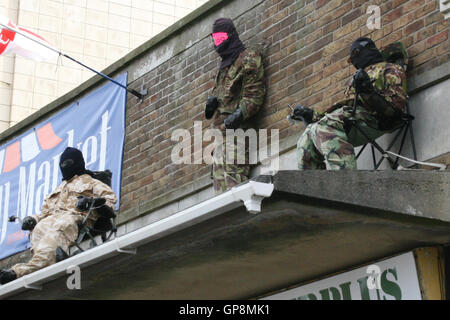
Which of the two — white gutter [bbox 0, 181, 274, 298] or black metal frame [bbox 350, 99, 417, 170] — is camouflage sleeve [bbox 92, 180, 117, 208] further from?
black metal frame [bbox 350, 99, 417, 170]

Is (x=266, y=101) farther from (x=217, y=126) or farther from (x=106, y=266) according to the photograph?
(x=106, y=266)

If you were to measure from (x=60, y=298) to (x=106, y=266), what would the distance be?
112 centimetres

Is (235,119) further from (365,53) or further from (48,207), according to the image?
(48,207)

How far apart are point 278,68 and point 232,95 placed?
1.86 ft

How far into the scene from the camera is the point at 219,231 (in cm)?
757

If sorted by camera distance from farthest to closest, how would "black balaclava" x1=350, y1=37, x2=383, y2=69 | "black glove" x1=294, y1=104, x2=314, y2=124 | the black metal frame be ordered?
1. "black glove" x1=294, y1=104, x2=314, y2=124
2. "black balaclava" x1=350, y1=37, x2=383, y2=69
3. the black metal frame

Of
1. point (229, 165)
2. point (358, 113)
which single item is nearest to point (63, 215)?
point (229, 165)

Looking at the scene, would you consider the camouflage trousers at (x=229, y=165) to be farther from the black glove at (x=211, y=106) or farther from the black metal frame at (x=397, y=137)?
the black metal frame at (x=397, y=137)

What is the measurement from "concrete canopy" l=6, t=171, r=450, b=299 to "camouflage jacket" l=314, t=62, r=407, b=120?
37.8 inches

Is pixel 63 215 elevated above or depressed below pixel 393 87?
below

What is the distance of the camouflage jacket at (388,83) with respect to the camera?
26.3 ft

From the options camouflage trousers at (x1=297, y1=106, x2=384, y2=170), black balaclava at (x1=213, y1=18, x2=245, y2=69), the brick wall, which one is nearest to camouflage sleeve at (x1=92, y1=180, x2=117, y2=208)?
the brick wall

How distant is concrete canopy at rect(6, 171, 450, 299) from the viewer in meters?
6.98

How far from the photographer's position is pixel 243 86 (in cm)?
1026
